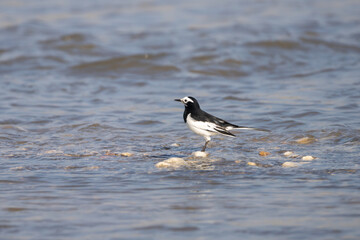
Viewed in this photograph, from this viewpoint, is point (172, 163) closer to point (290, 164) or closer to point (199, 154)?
point (199, 154)

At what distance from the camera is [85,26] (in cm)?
2039

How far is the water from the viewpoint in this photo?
17.5ft

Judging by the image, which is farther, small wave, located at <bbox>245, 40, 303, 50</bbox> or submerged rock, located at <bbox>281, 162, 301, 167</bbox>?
small wave, located at <bbox>245, 40, 303, 50</bbox>

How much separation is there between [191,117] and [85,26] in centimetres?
1302

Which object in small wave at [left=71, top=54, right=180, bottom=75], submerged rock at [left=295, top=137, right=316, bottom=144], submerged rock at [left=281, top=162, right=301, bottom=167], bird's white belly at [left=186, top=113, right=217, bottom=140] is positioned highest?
small wave at [left=71, top=54, right=180, bottom=75]

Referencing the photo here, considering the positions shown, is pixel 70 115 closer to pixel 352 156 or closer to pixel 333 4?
pixel 352 156

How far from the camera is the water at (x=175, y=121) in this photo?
5.32 m

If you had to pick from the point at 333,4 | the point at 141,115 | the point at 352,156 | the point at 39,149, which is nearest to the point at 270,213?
the point at 352,156

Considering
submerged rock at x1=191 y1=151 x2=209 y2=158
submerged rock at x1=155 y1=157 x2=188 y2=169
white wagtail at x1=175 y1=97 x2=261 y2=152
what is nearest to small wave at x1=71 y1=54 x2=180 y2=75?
white wagtail at x1=175 y1=97 x2=261 y2=152

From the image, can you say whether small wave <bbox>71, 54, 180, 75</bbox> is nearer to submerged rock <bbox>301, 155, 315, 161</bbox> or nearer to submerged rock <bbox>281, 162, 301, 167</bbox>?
submerged rock <bbox>301, 155, 315, 161</bbox>

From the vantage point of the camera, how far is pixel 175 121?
1052 cm

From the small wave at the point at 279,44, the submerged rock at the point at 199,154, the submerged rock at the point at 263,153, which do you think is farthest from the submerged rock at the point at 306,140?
the small wave at the point at 279,44

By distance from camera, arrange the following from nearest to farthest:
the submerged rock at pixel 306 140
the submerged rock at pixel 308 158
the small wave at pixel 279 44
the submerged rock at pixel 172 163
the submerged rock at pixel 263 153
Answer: the submerged rock at pixel 172 163 → the submerged rock at pixel 308 158 → the submerged rock at pixel 263 153 → the submerged rock at pixel 306 140 → the small wave at pixel 279 44

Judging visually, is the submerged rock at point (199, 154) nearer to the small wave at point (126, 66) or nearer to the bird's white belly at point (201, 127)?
the bird's white belly at point (201, 127)
